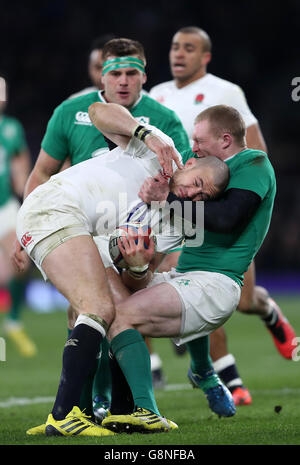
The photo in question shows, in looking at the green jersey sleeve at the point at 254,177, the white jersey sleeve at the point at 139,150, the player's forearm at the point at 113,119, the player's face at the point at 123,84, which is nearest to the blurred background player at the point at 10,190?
the player's face at the point at 123,84

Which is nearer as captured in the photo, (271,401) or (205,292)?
(205,292)

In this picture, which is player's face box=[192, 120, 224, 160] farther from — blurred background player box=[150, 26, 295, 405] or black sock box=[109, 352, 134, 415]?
blurred background player box=[150, 26, 295, 405]

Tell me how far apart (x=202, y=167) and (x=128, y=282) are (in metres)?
0.66

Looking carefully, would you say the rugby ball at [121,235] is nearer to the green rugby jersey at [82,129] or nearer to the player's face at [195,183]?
the player's face at [195,183]

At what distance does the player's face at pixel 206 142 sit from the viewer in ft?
13.1

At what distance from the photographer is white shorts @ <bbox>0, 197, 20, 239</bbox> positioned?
28.9 ft

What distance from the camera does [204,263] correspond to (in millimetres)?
3998

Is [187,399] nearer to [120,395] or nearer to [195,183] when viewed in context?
[120,395]

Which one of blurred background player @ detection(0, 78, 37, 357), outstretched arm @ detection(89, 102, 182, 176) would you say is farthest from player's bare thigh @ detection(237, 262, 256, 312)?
blurred background player @ detection(0, 78, 37, 357)

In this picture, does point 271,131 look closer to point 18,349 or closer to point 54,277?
point 18,349

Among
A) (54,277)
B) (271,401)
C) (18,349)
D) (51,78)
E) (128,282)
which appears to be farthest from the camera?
(51,78)

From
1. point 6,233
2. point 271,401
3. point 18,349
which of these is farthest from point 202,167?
point 18,349

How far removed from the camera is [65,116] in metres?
4.89

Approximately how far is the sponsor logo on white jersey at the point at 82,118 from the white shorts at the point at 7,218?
4.06m
